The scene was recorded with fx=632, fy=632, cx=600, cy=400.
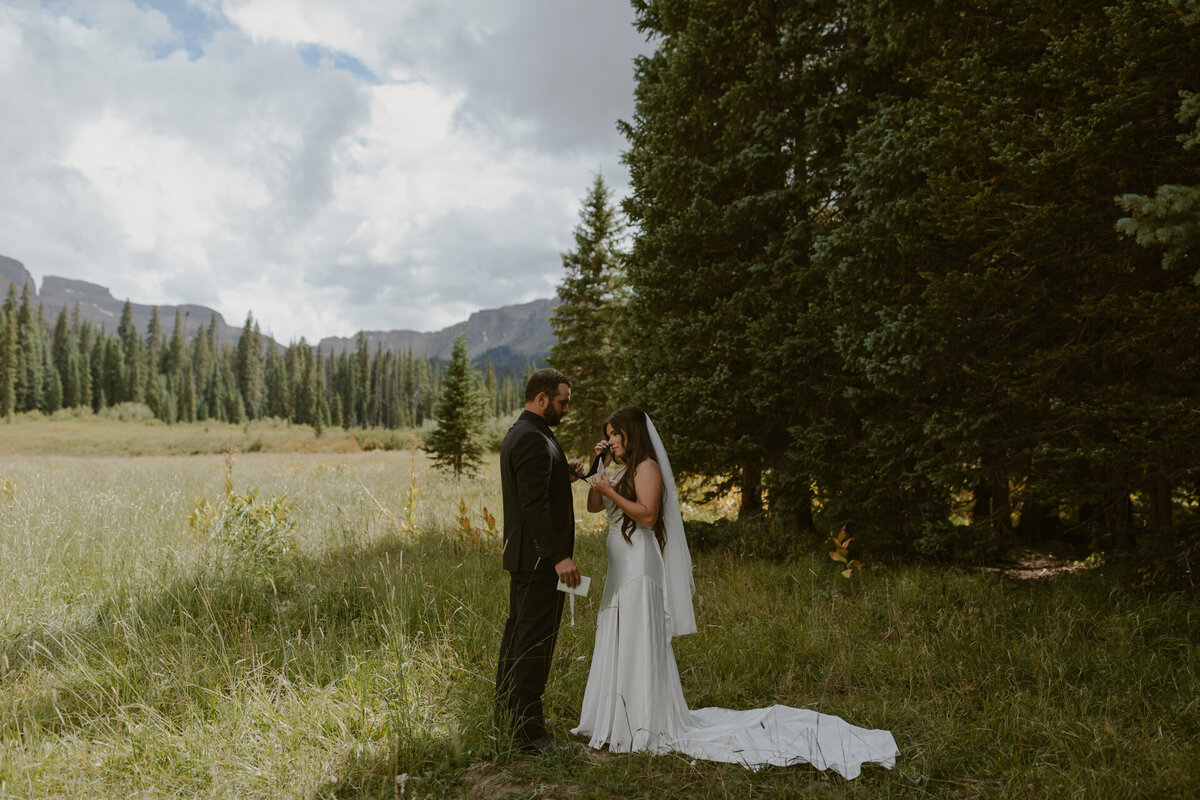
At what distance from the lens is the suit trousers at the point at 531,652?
416 centimetres

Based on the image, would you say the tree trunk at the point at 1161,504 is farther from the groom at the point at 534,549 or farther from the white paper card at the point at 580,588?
the groom at the point at 534,549

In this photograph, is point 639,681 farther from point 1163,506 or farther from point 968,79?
point 968,79

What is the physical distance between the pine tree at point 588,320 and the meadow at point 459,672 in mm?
13105

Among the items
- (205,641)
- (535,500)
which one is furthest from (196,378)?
(535,500)

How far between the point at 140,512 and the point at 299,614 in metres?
5.67

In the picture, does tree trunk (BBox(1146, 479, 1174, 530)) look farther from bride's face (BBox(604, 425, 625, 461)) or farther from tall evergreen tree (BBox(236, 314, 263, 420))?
tall evergreen tree (BBox(236, 314, 263, 420))

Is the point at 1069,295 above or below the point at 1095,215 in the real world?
below

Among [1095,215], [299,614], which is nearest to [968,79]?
[1095,215]

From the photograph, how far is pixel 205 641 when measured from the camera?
5.21 metres

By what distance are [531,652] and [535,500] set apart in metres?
1.02

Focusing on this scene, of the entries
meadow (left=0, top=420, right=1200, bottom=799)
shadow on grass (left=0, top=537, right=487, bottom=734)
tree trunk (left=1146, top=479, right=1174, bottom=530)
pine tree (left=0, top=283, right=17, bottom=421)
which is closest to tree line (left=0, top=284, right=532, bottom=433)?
pine tree (left=0, top=283, right=17, bottom=421)

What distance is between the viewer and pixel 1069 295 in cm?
662

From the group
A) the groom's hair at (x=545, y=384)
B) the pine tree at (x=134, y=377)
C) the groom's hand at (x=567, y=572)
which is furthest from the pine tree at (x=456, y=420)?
the pine tree at (x=134, y=377)

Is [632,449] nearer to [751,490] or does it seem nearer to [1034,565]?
[751,490]
